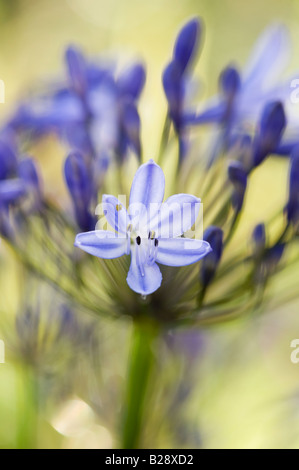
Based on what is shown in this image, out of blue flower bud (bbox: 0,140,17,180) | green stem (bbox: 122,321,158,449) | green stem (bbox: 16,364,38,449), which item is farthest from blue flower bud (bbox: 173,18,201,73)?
green stem (bbox: 16,364,38,449)

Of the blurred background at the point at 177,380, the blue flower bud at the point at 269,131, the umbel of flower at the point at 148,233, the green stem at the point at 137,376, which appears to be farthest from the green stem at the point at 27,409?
the blue flower bud at the point at 269,131

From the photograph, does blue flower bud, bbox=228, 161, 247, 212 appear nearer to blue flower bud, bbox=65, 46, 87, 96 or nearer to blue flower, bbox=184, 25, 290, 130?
blue flower, bbox=184, 25, 290, 130

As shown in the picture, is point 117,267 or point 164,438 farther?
point 164,438

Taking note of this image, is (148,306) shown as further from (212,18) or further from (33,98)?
(212,18)

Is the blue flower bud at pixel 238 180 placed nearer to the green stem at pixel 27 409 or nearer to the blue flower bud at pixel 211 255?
the blue flower bud at pixel 211 255

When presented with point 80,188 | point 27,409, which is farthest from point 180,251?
point 27,409

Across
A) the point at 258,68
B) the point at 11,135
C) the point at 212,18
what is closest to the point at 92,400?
the point at 11,135

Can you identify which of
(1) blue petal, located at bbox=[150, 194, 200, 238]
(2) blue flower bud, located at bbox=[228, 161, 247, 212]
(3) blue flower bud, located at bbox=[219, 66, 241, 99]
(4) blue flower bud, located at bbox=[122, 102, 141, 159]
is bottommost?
(1) blue petal, located at bbox=[150, 194, 200, 238]
